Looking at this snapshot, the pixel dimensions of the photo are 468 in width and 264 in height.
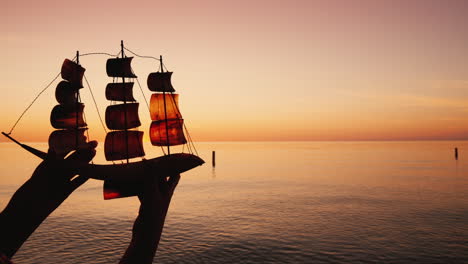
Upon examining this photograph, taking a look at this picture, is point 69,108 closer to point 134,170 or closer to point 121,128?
point 121,128

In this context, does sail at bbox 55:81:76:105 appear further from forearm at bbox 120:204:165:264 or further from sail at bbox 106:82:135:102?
forearm at bbox 120:204:165:264

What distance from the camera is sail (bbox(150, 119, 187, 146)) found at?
18.4 metres

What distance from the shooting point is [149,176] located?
9766mm

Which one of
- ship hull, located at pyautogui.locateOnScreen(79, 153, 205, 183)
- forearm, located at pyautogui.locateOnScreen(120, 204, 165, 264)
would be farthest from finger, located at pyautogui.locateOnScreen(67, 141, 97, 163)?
forearm, located at pyautogui.locateOnScreen(120, 204, 165, 264)

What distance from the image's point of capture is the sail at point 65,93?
15.6 metres

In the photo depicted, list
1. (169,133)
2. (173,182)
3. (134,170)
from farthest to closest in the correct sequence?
(169,133), (134,170), (173,182)

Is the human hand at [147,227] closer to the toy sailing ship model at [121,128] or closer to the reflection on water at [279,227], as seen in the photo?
the toy sailing ship model at [121,128]

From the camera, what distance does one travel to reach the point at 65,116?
1590cm

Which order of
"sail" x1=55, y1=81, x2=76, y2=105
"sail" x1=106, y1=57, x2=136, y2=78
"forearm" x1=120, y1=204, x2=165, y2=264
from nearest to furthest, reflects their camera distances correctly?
→ "forearm" x1=120, y1=204, x2=165, y2=264
"sail" x1=55, y1=81, x2=76, y2=105
"sail" x1=106, y1=57, x2=136, y2=78

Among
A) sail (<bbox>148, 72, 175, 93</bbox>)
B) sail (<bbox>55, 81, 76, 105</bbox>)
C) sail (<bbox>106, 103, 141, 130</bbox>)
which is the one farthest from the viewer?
sail (<bbox>106, 103, 141, 130</bbox>)

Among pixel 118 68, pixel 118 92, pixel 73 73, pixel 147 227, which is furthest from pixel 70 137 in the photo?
pixel 147 227

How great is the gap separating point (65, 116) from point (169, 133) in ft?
17.2

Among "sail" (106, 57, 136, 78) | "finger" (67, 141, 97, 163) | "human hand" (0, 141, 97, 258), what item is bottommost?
"human hand" (0, 141, 97, 258)

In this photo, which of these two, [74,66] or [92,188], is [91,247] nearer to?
[74,66]
